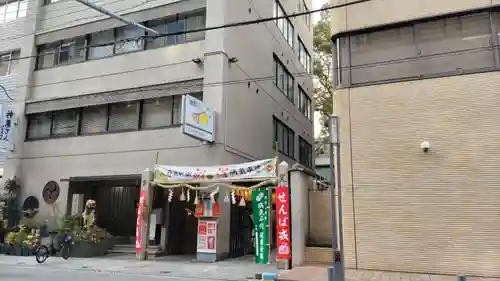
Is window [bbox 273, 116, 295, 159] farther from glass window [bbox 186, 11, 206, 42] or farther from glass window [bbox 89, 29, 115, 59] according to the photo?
glass window [bbox 89, 29, 115, 59]

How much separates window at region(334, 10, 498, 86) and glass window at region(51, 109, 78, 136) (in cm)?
1280

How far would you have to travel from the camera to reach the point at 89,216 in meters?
17.4

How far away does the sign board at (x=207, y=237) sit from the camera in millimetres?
15055

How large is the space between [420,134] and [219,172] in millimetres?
6529

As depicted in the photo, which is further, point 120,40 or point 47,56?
point 47,56

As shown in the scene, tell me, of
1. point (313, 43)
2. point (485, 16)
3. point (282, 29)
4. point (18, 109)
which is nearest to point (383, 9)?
point (485, 16)

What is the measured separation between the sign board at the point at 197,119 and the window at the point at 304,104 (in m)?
12.8

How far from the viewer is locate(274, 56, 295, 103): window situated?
2339cm

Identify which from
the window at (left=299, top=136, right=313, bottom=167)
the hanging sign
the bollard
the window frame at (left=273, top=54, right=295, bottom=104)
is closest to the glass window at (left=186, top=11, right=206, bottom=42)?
the hanging sign

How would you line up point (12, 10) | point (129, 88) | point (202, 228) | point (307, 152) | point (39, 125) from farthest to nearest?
point (307, 152), point (12, 10), point (39, 125), point (129, 88), point (202, 228)

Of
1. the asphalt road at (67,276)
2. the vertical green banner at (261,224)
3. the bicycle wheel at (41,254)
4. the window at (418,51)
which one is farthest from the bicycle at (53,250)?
the window at (418,51)

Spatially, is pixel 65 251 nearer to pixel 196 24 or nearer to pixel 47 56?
pixel 196 24

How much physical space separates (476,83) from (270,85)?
12.1 metres

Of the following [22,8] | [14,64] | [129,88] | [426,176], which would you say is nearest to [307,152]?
[129,88]
